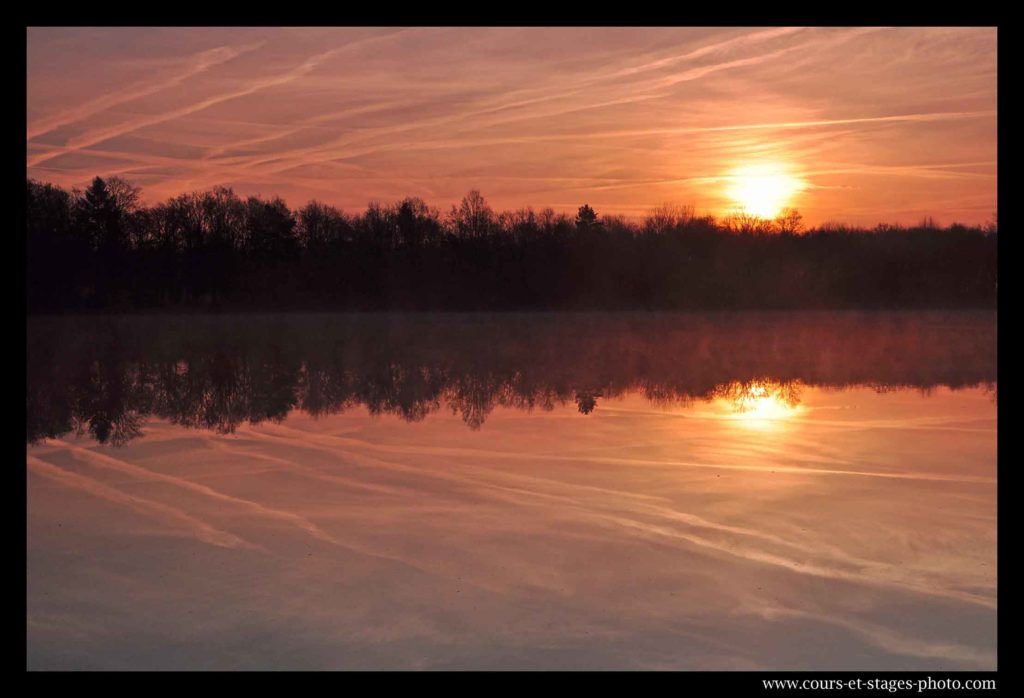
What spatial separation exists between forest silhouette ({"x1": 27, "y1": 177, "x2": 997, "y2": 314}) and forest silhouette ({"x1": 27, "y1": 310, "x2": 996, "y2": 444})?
20.2m

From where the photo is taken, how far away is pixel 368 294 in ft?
180

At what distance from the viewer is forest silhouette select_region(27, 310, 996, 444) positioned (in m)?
13.2

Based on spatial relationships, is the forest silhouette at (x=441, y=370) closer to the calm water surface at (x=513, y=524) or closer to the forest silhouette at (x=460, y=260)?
the calm water surface at (x=513, y=524)

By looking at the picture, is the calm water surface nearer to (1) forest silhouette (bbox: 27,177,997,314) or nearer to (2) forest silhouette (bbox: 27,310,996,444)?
(2) forest silhouette (bbox: 27,310,996,444)

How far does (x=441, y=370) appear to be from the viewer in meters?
17.6

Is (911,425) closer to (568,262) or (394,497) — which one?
(394,497)

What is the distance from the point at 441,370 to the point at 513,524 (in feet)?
34.8

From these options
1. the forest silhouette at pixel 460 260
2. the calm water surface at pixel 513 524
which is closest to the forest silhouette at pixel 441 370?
the calm water surface at pixel 513 524

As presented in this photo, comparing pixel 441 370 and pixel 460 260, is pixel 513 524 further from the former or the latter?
pixel 460 260

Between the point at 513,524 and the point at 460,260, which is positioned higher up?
the point at 460,260

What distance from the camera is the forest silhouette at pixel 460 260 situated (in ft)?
165

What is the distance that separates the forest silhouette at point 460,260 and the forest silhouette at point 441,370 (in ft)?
66.2

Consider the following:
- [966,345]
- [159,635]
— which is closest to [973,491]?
[159,635]

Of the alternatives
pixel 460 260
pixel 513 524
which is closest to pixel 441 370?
pixel 513 524
